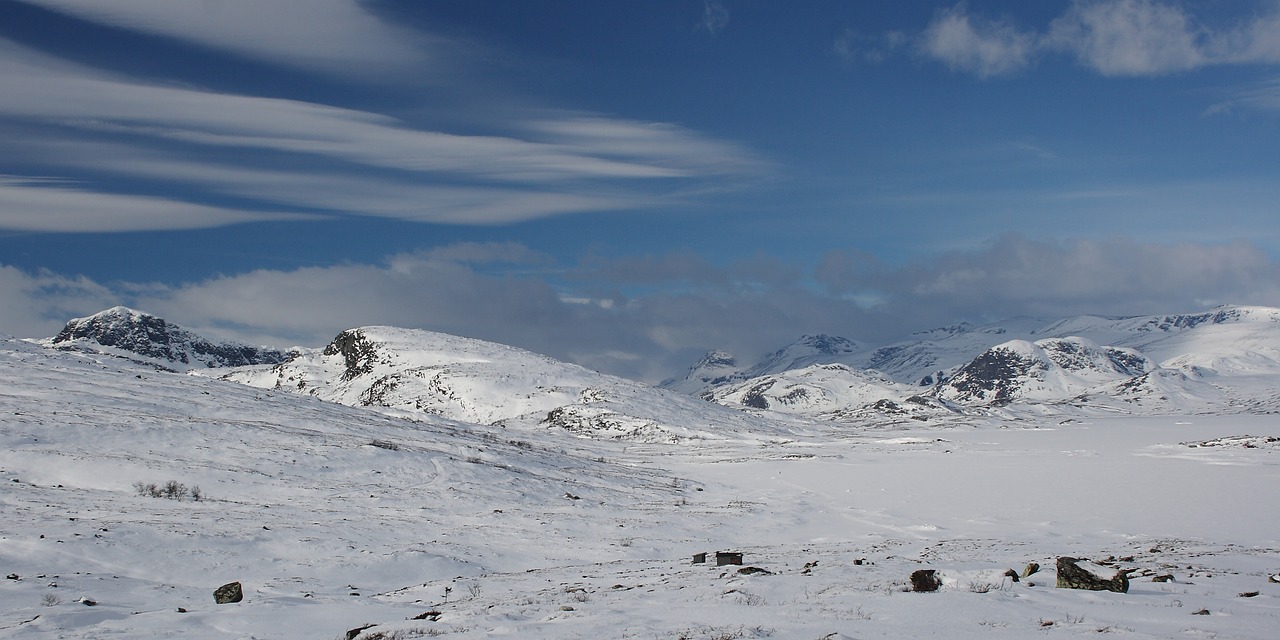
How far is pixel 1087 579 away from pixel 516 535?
21.9 m

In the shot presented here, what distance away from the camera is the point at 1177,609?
548 inches

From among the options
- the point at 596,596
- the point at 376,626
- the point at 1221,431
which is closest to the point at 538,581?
the point at 596,596

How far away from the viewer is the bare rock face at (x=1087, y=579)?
52.6ft

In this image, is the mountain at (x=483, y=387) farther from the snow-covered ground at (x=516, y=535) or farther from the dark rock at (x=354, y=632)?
the dark rock at (x=354, y=632)

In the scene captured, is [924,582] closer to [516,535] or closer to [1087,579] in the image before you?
[1087,579]

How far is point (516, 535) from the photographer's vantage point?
32.0 metres

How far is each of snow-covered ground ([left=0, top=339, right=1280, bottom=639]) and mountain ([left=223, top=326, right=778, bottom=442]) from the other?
67154 mm

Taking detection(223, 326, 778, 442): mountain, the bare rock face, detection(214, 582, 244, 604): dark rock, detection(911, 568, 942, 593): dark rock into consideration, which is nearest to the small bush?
detection(214, 582, 244, 604): dark rock

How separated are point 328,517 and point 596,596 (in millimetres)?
17583

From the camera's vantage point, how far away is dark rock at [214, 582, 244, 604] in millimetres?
17016

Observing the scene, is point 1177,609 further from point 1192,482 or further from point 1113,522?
point 1192,482

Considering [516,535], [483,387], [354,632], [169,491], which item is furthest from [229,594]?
[483,387]

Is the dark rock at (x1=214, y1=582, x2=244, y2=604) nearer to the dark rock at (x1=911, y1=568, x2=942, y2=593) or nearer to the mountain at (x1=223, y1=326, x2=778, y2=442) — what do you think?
the dark rock at (x1=911, y1=568, x2=942, y2=593)

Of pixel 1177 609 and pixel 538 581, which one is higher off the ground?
pixel 1177 609
